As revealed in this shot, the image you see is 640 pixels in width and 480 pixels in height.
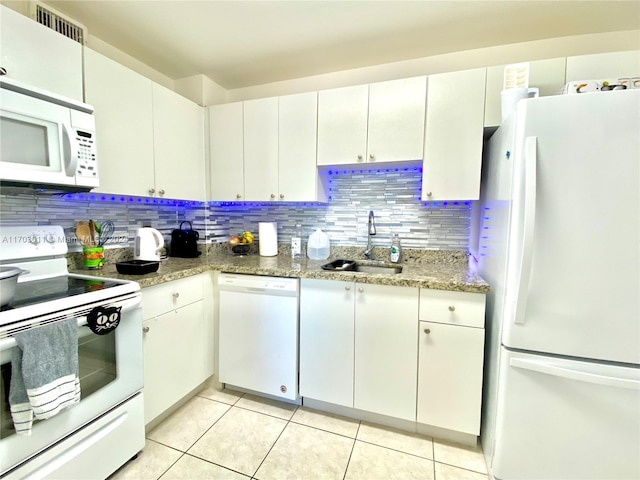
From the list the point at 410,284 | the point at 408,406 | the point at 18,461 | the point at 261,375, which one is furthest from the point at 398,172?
the point at 18,461

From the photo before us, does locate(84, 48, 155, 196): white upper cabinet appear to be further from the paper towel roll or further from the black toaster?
the paper towel roll

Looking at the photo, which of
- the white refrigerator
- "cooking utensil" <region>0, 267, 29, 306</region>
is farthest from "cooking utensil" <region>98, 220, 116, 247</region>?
the white refrigerator

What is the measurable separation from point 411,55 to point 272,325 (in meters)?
2.13

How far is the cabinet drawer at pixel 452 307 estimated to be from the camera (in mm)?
1430

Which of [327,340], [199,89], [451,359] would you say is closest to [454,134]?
[451,359]

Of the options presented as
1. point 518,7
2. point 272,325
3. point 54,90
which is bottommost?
point 272,325

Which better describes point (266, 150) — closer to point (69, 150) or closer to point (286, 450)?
point (69, 150)

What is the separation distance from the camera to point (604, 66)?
1.51 meters

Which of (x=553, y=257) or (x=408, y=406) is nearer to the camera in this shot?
(x=553, y=257)

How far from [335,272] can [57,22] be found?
2032 millimetres

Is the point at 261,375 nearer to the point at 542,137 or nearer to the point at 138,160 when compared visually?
the point at 138,160

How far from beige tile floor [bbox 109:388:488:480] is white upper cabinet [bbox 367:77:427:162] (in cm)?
169

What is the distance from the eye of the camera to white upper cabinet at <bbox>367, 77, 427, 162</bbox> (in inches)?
69.2

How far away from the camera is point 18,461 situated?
0.96 meters
